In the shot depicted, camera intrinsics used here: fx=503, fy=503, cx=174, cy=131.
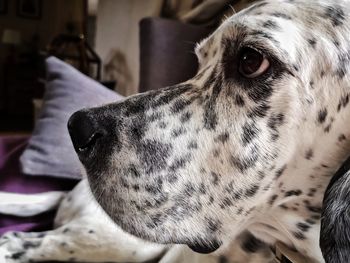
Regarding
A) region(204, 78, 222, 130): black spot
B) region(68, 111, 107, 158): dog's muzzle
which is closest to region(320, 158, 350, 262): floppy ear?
region(204, 78, 222, 130): black spot

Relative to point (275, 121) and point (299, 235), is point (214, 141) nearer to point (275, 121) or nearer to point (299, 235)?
point (275, 121)

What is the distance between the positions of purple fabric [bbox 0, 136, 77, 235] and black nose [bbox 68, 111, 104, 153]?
74 cm

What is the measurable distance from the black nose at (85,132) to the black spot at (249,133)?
0.81 ft

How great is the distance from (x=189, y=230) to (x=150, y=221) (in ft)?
0.24

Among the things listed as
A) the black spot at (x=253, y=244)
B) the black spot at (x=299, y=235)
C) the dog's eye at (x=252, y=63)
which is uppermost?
the dog's eye at (x=252, y=63)

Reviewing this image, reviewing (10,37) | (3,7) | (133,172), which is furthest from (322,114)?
(3,7)

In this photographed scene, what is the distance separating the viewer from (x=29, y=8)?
7473mm

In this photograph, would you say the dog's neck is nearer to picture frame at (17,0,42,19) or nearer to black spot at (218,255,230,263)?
black spot at (218,255,230,263)

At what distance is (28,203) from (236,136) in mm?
935

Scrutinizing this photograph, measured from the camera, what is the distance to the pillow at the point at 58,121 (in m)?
1.70

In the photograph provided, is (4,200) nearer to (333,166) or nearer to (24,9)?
(333,166)

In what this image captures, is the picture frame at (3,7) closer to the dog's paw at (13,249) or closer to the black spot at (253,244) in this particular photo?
the dog's paw at (13,249)

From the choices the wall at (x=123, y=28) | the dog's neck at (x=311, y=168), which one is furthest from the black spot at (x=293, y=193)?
the wall at (x=123, y=28)

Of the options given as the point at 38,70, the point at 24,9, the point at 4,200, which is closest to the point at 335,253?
the point at 4,200
